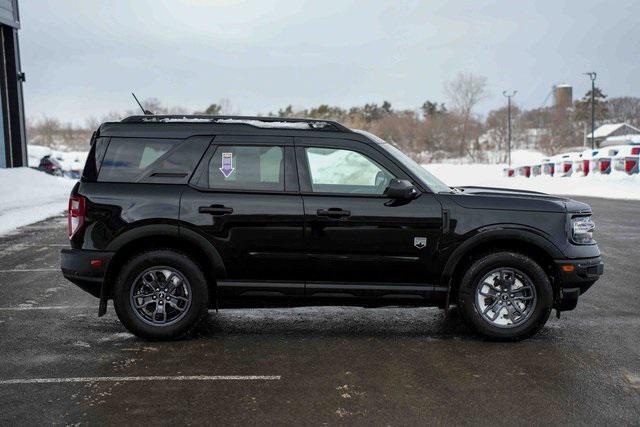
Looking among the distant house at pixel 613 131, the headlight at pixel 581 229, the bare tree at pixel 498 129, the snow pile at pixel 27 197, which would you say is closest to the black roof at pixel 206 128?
the headlight at pixel 581 229

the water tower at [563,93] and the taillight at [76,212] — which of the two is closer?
the taillight at [76,212]

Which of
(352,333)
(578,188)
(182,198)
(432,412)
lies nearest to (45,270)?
(182,198)

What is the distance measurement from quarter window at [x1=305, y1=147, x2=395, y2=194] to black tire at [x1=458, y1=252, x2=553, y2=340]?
1083mm

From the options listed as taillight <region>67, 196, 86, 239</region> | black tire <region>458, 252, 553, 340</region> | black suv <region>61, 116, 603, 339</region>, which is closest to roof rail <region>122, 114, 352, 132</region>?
black suv <region>61, 116, 603, 339</region>

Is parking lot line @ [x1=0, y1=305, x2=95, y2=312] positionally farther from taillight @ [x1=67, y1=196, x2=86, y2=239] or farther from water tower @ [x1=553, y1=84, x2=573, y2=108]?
water tower @ [x1=553, y1=84, x2=573, y2=108]

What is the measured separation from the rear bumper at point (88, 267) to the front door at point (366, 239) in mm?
1769

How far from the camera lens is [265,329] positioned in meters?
5.82

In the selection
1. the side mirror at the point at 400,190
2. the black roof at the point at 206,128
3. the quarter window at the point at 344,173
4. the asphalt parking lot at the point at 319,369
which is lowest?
the asphalt parking lot at the point at 319,369

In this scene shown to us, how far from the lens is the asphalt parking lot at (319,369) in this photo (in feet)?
12.6

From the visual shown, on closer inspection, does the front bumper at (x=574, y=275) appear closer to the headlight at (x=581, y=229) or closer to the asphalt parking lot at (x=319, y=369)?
the headlight at (x=581, y=229)

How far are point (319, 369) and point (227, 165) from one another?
195cm

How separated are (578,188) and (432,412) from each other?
26220 millimetres

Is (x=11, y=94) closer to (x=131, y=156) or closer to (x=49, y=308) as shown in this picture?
(x=49, y=308)

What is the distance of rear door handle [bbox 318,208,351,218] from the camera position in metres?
5.28
